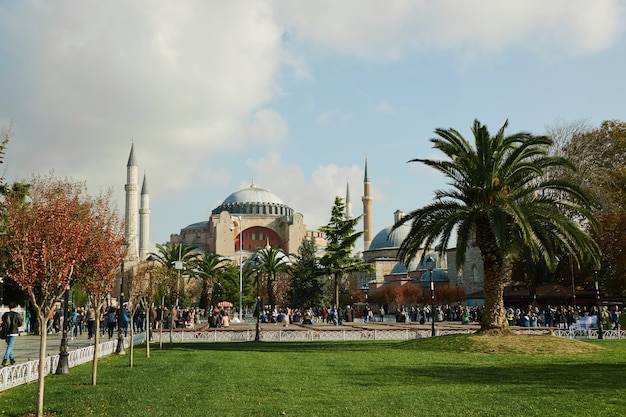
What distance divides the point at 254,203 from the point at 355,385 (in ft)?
299

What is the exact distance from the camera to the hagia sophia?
62.1 metres

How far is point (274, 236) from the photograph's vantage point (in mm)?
97562

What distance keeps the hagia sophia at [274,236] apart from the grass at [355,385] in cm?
3658

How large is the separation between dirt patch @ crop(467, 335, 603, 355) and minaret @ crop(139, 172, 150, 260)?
64.1 metres

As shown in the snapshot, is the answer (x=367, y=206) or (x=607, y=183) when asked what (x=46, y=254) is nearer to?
(x=607, y=183)

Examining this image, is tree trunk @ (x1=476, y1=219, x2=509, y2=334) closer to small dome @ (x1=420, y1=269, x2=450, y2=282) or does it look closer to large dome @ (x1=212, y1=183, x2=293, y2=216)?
small dome @ (x1=420, y1=269, x2=450, y2=282)

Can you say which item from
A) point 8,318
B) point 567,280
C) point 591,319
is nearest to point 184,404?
point 8,318

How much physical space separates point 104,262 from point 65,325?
218cm

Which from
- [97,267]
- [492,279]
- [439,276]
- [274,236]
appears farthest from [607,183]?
[274,236]

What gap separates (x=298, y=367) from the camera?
1310 centimetres

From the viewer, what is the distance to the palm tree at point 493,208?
17406 millimetres

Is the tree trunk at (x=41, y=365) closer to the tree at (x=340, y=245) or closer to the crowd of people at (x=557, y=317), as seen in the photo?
the crowd of people at (x=557, y=317)

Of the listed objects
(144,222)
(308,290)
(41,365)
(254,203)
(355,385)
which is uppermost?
(254,203)

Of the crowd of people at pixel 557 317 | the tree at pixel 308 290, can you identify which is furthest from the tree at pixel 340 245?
the crowd of people at pixel 557 317
